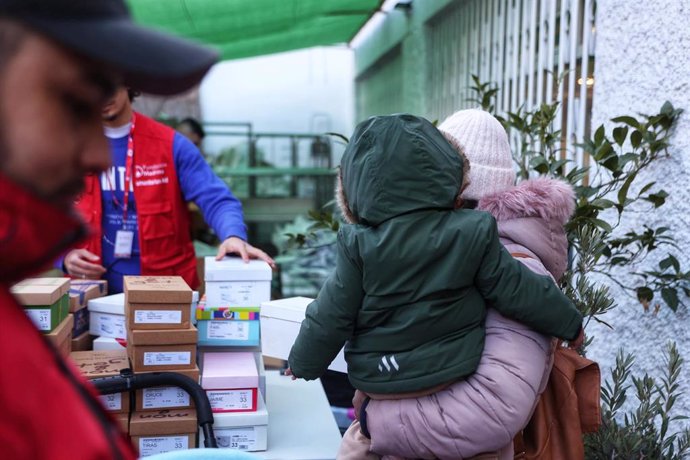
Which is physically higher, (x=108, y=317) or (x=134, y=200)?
(x=134, y=200)

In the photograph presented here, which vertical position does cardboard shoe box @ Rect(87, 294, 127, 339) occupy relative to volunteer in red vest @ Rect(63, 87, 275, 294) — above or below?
below

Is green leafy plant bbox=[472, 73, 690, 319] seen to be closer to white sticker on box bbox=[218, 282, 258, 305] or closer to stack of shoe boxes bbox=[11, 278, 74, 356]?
white sticker on box bbox=[218, 282, 258, 305]

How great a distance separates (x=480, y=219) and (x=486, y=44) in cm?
339

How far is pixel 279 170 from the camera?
22.8ft

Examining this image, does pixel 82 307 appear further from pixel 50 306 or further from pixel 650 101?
pixel 650 101

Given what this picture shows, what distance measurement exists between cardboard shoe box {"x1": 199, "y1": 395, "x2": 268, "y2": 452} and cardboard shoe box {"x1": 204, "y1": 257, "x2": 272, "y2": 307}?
0.37 meters

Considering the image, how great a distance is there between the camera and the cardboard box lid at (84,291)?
7.16ft

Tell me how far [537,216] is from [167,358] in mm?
1178

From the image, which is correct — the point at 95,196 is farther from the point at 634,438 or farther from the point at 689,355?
the point at 689,355

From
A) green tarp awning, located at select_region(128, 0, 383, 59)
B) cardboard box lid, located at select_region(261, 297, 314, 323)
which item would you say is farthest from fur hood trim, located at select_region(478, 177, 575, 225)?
green tarp awning, located at select_region(128, 0, 383, 59)

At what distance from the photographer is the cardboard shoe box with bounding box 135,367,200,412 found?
193 cm

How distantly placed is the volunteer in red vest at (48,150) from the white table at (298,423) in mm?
1420

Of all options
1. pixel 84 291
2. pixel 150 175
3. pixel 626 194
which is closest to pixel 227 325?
pixel 84 291

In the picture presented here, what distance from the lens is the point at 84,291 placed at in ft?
7.51
